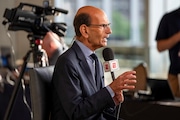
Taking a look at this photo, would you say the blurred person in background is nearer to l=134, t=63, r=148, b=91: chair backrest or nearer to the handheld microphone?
l=134, t=63, r=148, b=91: chair backrest

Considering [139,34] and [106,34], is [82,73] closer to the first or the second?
[106,34]

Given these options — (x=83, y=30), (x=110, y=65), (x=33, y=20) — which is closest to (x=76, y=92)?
(x=110, y=65)

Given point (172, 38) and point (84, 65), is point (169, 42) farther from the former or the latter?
point (84, 65)

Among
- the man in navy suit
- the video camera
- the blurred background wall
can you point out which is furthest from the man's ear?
the blurred background wall

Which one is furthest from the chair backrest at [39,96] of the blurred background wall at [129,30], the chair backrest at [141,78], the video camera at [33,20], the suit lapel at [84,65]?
the chair backrest at [141,78]

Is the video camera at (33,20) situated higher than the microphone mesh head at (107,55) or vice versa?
the video camera at (33,20)

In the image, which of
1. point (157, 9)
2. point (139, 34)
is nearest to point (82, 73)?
point (157, 9)

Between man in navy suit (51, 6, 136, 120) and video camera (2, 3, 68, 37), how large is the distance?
28.7 inches

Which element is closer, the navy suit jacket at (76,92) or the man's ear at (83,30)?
the navy suit jacket at (76,92)

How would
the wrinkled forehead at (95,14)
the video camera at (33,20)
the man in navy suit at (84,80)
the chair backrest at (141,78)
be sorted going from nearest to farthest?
1. the man in navy suit at (84,80)
2. the wrinkled forehead at (95,14)
3. the video camera at (33,20)
4. the chair backrest at (141,78)

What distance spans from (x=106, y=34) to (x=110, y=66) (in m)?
0.19

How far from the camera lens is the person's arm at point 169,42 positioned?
3943 mm

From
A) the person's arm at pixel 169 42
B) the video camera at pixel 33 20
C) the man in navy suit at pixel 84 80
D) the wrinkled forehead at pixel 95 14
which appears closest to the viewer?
the man in navy suit at pixel 84 80

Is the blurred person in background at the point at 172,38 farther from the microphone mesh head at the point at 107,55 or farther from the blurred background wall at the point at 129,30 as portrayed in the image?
the microphone mesh head at the point at 107,55
